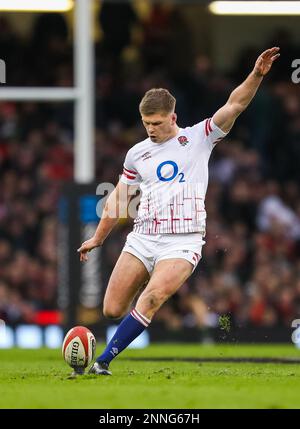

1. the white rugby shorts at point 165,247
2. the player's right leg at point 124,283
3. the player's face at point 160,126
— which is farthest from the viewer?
the player's right leg at point 124,283

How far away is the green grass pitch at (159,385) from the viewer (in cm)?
812

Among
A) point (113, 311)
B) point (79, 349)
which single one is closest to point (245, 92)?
point (113, 311)

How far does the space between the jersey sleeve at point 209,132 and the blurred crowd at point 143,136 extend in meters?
7.84

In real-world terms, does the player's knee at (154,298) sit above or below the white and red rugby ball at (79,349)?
above

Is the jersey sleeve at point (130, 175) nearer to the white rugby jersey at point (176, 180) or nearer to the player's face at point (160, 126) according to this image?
the white rugby jersey at point (176, 180)

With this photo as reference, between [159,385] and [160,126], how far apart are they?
2.00 metres

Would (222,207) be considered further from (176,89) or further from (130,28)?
(130,28)

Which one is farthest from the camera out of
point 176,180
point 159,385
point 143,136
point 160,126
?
point 143,136

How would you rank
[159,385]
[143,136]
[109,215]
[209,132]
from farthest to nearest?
[143,136], [109,215], [209,132], [159,385]

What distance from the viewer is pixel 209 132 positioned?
10.1 meters

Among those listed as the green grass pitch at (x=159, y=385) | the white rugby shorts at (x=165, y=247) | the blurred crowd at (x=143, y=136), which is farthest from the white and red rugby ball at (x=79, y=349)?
the blurred crowd at (x=143, y=136)

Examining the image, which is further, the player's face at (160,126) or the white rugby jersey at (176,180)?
the white rugby jersey at (176,180)

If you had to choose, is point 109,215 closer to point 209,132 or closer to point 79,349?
point 209,132

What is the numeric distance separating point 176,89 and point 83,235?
5.29 metres
